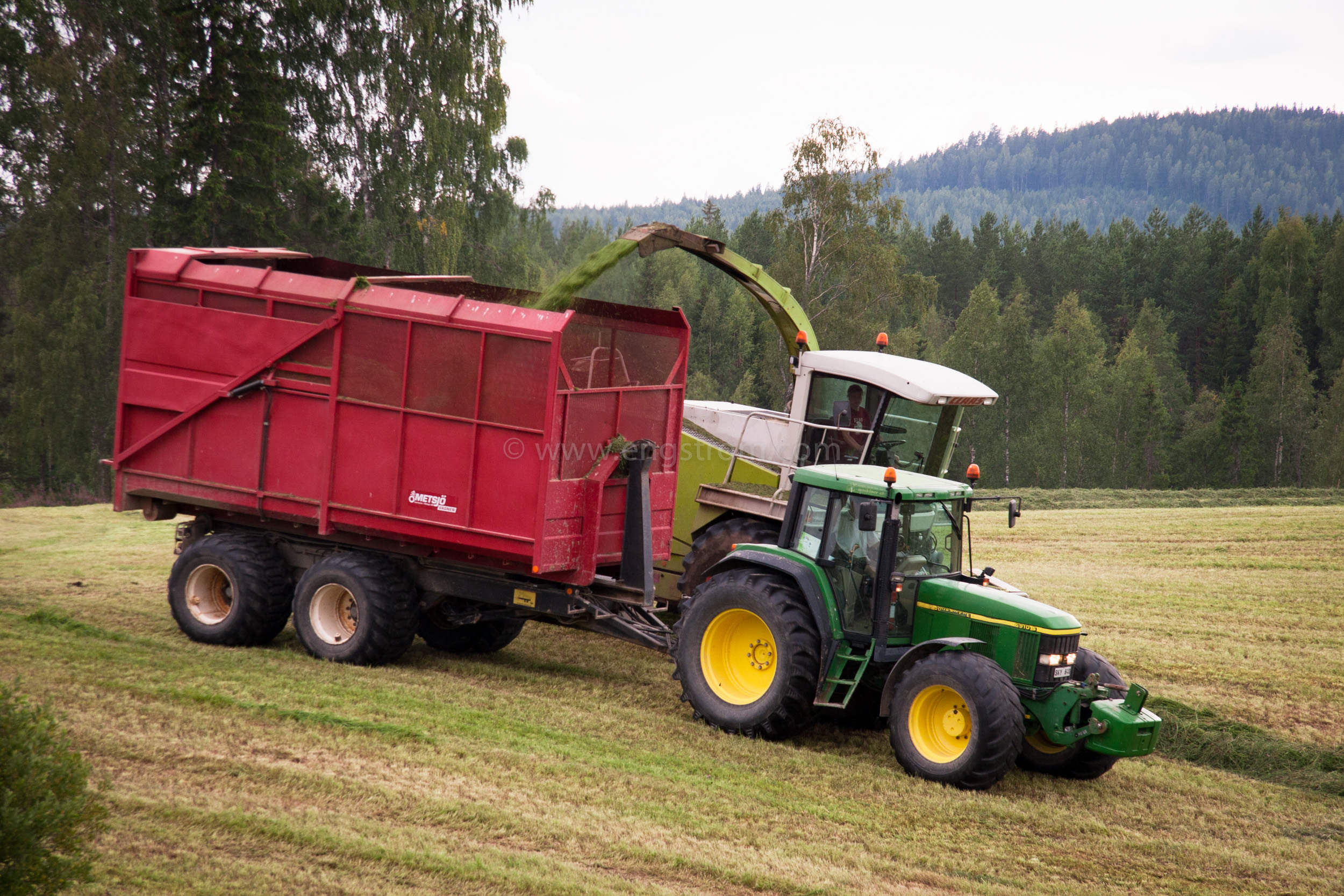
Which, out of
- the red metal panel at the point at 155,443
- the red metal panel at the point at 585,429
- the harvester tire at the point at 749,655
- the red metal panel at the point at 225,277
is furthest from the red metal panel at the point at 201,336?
the harvester tire at the point at 749,655

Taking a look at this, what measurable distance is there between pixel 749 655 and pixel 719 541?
74.3 inches

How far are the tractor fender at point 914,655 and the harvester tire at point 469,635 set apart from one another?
3.83m

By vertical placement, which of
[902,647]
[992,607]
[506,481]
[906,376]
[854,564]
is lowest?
[902,647]

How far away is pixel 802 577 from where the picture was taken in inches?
287

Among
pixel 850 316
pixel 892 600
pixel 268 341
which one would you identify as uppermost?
pixel 850 316

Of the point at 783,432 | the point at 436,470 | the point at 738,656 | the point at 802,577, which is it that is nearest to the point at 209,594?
the point at 436,470

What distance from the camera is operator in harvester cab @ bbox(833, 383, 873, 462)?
1006 cm

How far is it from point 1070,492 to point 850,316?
8.73 m

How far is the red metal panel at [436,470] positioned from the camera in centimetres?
820

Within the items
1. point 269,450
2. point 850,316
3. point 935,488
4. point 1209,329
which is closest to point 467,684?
point 269,450

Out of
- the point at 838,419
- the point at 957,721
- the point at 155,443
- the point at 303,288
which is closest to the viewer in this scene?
the point at 957,721

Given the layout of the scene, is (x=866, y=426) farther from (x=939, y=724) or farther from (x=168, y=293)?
(x=168, y=293)

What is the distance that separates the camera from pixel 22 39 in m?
22.5

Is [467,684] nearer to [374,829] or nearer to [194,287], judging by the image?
[374,829]
